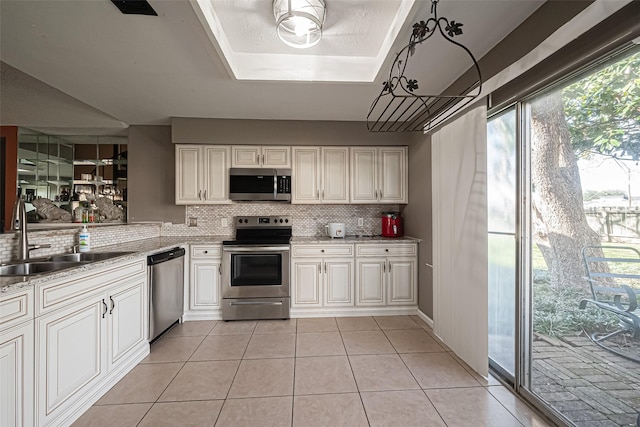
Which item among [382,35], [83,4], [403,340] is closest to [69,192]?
[83,4]

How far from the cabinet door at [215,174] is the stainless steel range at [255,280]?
2.13 feet

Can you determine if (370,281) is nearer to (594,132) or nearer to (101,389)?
(594,132)

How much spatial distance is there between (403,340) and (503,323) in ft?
3.11

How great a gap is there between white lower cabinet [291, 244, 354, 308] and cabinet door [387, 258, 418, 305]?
1.62ft

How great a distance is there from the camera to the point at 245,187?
11.6 feet

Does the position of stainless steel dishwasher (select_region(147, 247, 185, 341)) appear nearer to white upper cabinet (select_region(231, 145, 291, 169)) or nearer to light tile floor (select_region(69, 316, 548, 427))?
light tile floor (select_region(69, 316, 548, 427))

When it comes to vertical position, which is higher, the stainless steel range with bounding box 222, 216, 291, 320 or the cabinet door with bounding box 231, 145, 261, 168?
the cabinet door with bounding box 231, 145, 261, 168

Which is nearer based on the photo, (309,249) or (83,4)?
(83,4)

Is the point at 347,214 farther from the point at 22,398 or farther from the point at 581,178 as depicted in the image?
the point at 22,398

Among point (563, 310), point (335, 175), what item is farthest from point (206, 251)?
point (563, 310)

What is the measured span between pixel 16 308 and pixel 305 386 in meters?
1.70

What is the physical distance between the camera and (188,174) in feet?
11.6

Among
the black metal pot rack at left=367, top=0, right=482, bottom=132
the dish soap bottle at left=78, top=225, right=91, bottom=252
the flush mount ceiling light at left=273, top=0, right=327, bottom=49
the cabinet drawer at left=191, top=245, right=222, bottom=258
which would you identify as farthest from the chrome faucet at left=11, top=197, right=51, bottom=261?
the black metal pot rack at left=367, top=0, right=482, bottom=132

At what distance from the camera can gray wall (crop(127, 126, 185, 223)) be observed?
3723 mm
